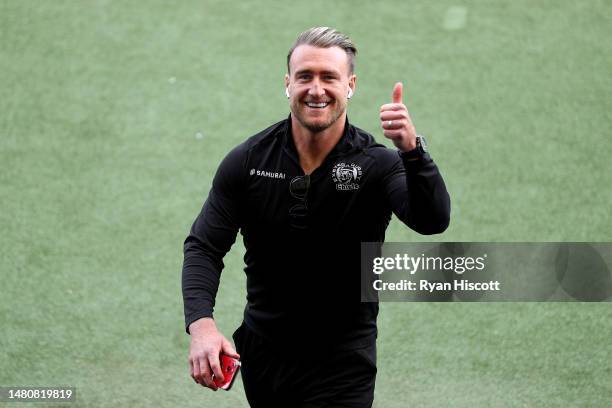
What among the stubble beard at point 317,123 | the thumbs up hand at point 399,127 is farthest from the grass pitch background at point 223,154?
the thumbs up hand at point 399,127

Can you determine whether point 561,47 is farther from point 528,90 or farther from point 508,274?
point 508,274

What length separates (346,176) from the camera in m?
3.17

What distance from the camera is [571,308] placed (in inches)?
225

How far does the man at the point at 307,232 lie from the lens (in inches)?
124

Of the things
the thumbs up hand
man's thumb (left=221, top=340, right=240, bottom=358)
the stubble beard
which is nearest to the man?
the stubble beard

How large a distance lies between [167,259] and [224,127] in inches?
58.8

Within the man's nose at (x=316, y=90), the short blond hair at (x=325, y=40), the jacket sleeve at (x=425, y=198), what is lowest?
the jacket sleeve at (x=425, y=198)

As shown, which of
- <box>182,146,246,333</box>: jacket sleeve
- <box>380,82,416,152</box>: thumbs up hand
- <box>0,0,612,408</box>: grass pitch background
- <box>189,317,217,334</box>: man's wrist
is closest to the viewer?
<box>380,82,416,152</box>: thumbs up hand

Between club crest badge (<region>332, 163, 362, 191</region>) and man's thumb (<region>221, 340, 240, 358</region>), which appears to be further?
club crest badge (<region>332, 163, 362, 191</region>)

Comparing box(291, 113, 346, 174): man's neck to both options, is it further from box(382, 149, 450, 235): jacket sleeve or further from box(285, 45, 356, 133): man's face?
box(382, 149, 450, 235): jacket sleeve

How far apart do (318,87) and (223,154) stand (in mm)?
3893

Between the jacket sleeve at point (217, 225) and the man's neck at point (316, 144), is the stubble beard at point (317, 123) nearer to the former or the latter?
the man's neck at point (316, 144)

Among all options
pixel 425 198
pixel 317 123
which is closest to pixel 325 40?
pixel 317 123

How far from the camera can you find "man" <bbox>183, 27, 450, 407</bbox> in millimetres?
3145
